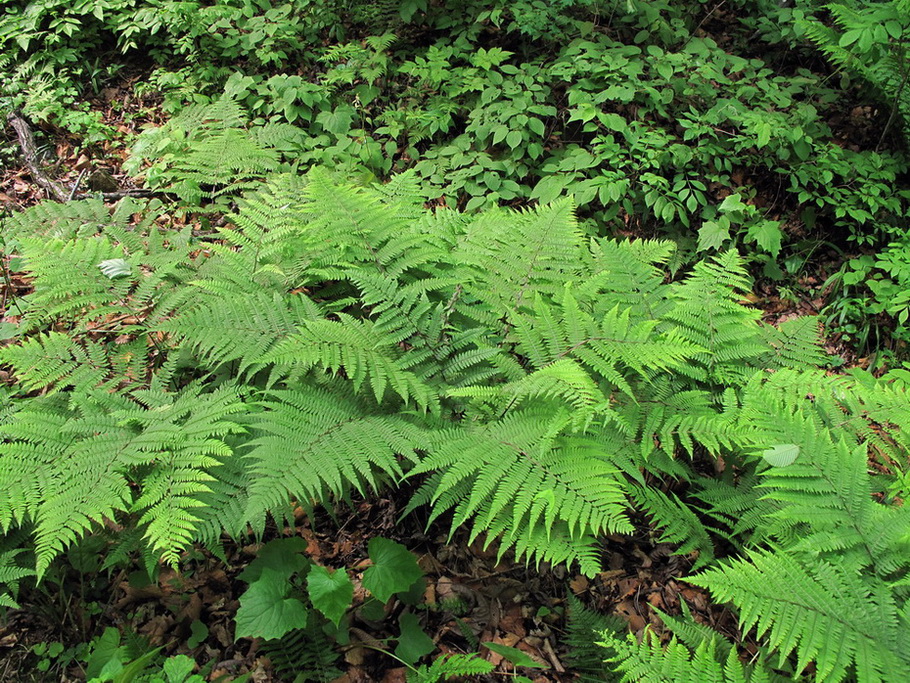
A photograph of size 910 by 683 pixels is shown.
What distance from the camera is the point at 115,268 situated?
10.2 ft

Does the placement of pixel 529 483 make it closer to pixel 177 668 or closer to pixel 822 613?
pixel 822 613

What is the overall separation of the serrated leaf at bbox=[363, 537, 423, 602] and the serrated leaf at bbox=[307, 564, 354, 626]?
9cm

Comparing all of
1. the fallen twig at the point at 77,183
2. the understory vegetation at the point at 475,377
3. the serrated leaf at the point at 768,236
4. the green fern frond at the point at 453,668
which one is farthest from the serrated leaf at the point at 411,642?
the fallen twig at the point at 77,183

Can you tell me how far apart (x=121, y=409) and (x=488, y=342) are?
1.71 m

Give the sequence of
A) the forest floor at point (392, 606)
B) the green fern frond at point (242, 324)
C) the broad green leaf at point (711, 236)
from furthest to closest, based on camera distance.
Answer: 1. the broad green leaf at point (711, 236)
2. the green fern frond at point (242, 324)
3. the forest floor at point (392, 606)

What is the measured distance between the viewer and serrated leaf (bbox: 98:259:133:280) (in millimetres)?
3104

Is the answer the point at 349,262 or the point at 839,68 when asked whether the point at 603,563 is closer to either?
the point at 349,262

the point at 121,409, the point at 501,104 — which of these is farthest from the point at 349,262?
the point at 501,104

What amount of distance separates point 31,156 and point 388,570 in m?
4.54

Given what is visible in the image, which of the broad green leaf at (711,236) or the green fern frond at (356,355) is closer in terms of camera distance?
the green fern frond at (356,355)

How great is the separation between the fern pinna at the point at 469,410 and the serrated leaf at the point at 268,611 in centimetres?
29

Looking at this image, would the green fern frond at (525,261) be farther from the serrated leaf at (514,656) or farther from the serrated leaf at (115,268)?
the serrated leaf at (115,268)

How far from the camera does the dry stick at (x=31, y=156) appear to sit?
450 centimetres

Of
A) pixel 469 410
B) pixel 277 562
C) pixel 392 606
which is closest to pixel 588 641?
pixel 392 606
